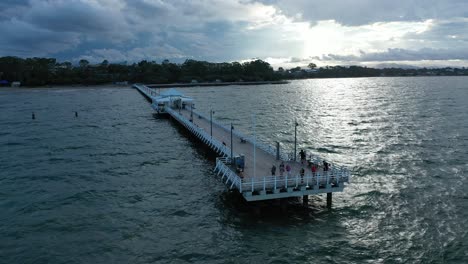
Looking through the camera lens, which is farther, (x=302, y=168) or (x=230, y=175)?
(x=230, y=175)

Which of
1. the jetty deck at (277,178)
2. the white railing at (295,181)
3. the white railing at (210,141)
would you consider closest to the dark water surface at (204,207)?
the jetty deck at (277,178)

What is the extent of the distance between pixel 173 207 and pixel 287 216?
8.87 metres

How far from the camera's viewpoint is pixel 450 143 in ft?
172

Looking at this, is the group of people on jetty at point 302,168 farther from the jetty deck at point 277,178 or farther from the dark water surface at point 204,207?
the dark water surface at point 204,207

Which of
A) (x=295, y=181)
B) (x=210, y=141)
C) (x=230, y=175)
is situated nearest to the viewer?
(x=295, y=181)

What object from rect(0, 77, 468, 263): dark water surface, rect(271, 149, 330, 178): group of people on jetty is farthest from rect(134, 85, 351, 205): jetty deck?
rect(0, 77, 468, 263): dark water surface

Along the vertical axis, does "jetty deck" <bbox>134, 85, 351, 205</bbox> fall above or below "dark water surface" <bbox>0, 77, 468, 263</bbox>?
above

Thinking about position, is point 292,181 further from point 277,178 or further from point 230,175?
point 230,175

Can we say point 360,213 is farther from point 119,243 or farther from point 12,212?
point 12,212

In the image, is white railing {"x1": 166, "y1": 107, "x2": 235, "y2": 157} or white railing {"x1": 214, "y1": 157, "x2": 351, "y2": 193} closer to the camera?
white railing {"x1": 214, "y1": 157, "x2": 351, "y2": 193}

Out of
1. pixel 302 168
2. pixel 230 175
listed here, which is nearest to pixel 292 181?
pixel 302 168

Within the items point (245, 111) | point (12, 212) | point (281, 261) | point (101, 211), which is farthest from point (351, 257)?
point (245, 111)

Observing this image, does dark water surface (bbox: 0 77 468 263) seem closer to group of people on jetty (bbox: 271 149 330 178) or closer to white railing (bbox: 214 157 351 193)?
white railing (bbox: 214 157 351 193)

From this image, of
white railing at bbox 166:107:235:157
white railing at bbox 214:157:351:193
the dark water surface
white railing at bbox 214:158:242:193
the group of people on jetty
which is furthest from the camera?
white railing at bbox 166:107:235:157
